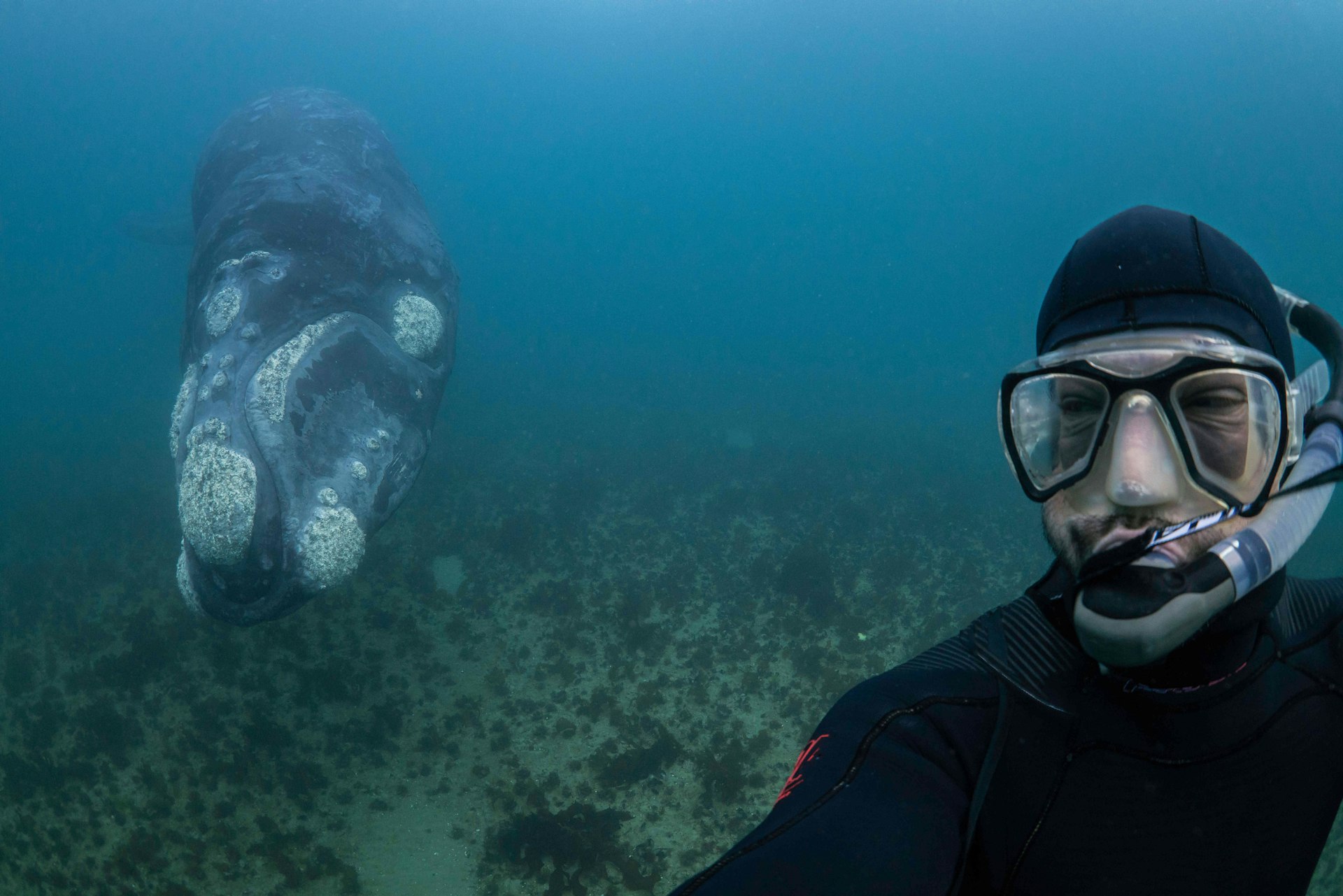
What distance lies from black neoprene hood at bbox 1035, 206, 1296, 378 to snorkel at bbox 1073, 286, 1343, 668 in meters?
0.38

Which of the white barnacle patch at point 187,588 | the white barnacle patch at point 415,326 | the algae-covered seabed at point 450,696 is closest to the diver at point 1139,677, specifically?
the algae-covered seabed at point 450,696

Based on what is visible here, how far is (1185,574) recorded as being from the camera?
4.57ft

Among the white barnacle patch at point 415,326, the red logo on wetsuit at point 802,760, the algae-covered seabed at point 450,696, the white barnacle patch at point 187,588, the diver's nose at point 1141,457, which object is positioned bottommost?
the algae-covered seabed at point 450,696

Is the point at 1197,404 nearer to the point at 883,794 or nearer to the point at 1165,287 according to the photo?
the point at 1165,287

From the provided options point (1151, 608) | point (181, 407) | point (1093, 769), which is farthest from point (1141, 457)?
point (181, 407)

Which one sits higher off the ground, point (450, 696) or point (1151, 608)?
point (1151, 608)

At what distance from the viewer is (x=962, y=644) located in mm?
1984

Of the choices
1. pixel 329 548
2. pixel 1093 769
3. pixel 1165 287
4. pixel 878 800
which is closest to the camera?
pixel 878 800

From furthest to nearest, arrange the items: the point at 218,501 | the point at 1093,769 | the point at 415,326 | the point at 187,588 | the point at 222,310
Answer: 1. the point at 415,326
2. the point at 222,310
3. the point at 187,588
4. the point at 218,501
5. the point at 1093,769

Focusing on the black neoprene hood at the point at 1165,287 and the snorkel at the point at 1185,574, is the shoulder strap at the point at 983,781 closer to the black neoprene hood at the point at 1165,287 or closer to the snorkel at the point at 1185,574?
the snorkel at the point at 1185,574

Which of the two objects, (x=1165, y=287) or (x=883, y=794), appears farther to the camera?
(x=1165, y=287)

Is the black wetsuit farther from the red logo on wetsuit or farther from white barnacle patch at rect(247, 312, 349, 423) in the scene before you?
white barnacle patch at rect(247, 312, 349, 423)

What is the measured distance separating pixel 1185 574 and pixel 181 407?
21.6 feet

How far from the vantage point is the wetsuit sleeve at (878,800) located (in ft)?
4.47
